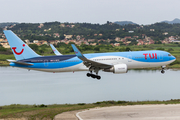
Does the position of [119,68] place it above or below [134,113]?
above

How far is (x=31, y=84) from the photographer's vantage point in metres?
86.5

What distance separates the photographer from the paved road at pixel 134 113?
1417 inches

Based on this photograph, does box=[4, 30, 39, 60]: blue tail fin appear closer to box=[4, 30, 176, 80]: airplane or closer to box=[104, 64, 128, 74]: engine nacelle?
box=[4, 30, 176, 80]: airplane

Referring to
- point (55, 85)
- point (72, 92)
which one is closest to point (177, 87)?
point (72, 92)

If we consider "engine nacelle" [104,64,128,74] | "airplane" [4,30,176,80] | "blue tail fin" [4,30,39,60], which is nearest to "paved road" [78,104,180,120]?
"engine nacelle" [104,64,128,74]

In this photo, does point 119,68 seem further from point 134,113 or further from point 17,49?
point 17,49

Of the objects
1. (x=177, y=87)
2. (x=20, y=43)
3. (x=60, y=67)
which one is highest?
(x=20, y=43)

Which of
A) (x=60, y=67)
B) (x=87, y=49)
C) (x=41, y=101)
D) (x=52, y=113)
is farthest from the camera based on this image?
(x=87, y=49)

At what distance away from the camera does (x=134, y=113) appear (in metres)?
38.5

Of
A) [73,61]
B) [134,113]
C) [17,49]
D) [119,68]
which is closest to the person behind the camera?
[134,113]

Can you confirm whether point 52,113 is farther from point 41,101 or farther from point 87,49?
point 87,49

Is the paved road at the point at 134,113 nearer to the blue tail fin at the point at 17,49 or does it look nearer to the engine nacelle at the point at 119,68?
the engine nacelle at the point at 119,68

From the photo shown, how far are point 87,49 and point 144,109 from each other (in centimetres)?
12708

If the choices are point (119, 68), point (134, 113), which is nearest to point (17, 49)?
point (119, 68)
